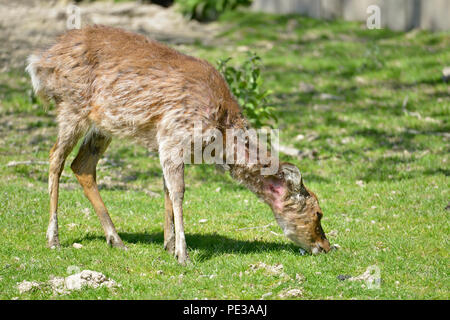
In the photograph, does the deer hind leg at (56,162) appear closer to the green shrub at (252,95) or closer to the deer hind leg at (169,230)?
the deer hind leg at (169,230)

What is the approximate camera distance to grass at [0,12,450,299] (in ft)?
21.5

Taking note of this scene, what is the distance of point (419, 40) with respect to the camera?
56.5ft

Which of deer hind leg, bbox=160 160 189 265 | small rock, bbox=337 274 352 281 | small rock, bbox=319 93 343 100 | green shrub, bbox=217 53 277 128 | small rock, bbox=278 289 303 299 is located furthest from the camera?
small rock, bbox=319 93 343 100

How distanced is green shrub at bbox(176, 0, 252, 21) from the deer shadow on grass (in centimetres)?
1558

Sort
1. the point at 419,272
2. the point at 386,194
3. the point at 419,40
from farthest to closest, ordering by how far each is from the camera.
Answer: the point at 419,40 → the point at 386,194 → the point at 419,272

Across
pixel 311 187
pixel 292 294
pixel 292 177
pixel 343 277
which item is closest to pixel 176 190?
pixel 292 177

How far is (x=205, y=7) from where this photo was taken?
22922 mm

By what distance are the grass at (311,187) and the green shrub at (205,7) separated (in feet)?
16.1

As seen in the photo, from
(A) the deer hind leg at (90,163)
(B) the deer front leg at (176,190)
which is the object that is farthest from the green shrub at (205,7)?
(B) the deer front leg at (176,190)

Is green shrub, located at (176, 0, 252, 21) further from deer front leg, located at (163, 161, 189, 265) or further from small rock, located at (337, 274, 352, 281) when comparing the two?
small rock, located at (337, 274, 352, 281)

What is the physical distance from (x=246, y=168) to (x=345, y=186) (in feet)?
11.2

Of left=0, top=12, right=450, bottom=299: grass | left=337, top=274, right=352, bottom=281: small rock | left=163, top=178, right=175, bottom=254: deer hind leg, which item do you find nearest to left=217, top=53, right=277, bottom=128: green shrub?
left=0, top=12, right=450, bottom=299: grass

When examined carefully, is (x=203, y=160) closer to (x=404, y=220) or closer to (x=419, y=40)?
(x=404, y=220)

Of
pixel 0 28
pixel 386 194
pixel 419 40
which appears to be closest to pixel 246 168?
pixel 386 194
